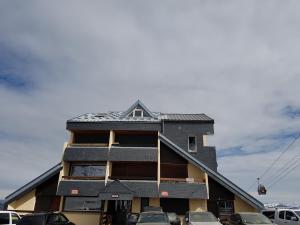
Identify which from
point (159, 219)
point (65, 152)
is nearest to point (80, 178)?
point (65, 152)

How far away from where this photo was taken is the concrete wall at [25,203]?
27.3 meters

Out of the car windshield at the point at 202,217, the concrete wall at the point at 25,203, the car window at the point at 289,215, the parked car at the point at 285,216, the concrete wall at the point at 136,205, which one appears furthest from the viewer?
the concrete wall at the point at 25,203

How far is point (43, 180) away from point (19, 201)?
2756mm

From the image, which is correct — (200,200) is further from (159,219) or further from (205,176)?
(159,219)

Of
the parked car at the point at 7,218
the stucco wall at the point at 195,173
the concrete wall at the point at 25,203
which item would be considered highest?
the stucco wall at the point at 195,173

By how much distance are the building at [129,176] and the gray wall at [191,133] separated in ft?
0.31

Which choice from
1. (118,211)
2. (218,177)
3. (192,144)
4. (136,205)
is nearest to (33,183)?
(118,211)

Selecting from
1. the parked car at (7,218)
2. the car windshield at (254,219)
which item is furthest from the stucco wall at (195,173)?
the parked car at (7,218)

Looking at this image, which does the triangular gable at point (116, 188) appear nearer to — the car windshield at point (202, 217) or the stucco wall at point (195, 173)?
the stucco wall at point (195, 173)

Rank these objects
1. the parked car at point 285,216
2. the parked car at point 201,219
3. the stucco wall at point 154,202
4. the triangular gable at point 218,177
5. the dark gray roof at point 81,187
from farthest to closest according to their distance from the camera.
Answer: the stucco wall at point 154,202, the dark gray roof at point 81,187, the triangular gable at point 218,177, the parked car at point 285,216, the parked car at point 201,219

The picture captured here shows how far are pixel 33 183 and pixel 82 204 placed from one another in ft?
15.2

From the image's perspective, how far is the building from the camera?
26.3 m

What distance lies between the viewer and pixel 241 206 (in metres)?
26.5

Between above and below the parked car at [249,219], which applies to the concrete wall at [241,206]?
above
